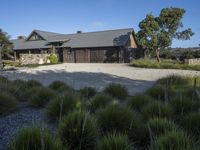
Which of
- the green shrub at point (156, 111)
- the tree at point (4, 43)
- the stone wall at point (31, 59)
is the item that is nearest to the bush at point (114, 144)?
the green shrub at point (156, 111)

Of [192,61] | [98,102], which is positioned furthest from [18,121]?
[192,61]

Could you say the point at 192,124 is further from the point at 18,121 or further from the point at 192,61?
the point at 192,61

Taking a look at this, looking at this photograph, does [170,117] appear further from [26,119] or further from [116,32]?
[116,32]

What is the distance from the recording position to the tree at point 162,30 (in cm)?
3026

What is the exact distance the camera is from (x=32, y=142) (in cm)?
317

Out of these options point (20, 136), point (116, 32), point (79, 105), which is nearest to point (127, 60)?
point (116, 32)

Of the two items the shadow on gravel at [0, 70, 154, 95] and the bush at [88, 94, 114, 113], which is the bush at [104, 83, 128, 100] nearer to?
the bush at [88, 94, 114, 113]

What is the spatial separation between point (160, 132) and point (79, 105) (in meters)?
2.03

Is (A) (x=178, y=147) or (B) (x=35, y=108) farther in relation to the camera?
(B) (x=35, y=108)

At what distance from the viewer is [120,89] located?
24.2 feet

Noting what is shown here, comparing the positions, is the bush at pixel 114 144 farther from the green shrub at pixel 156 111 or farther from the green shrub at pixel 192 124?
the green shrub at pixel 156 111

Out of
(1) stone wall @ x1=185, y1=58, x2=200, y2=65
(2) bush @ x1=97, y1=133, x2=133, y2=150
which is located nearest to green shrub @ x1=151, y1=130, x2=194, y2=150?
(2) bush @ x1=97, y1=133, x2=133, y2=150

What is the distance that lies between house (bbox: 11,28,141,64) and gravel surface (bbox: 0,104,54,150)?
2707 centimetres

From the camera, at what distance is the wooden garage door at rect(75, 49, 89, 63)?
3584 cm
